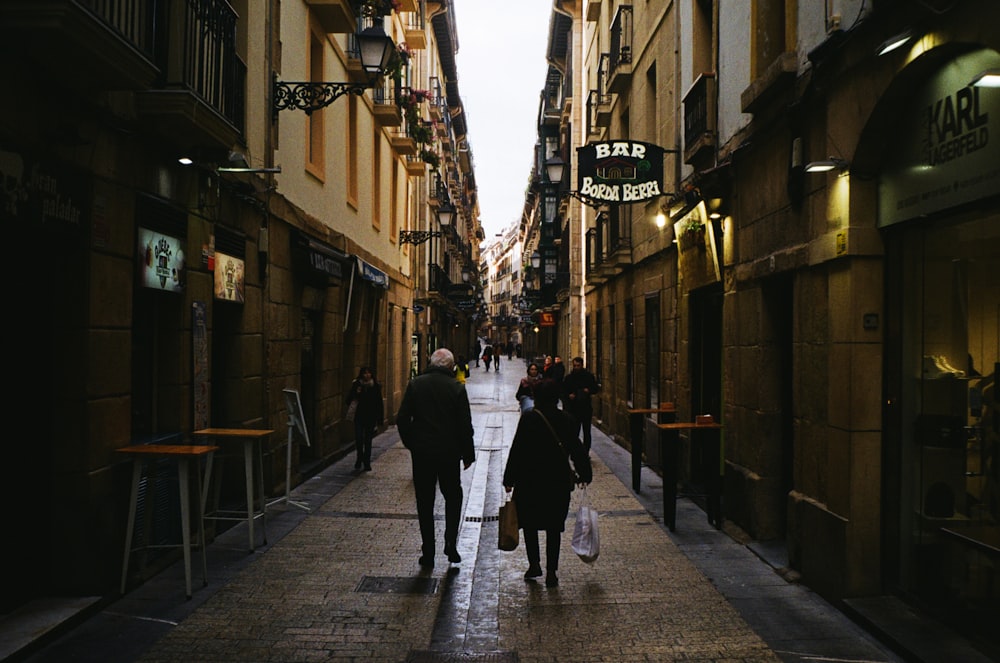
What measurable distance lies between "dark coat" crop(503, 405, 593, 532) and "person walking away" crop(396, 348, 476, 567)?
561 millimetres

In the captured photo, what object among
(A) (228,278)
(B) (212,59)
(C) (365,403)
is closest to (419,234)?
(C) (365,403)

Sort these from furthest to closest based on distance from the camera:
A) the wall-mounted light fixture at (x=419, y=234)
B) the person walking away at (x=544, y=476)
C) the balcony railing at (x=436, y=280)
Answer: the balcony railing at (x=436, y=280)
the wall-mounted light fixture at (x=419, y=234)
the person walking away at (x=544, y=476)

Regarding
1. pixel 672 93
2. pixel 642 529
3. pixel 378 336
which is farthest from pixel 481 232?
pixel 642 529

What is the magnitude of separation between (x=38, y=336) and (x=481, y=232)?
69.6 meters

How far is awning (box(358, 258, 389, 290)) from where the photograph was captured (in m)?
15.3

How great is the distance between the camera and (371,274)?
16172 millimetres

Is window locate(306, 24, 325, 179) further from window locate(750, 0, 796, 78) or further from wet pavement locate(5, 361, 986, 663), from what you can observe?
window locate(750, 0, 796, 78)

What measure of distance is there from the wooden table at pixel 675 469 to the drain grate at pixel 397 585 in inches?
122

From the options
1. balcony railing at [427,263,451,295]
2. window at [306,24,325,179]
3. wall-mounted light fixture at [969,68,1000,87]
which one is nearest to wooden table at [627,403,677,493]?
window at [306,24,325,179]

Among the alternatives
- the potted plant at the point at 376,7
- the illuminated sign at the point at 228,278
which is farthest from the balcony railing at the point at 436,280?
the illuminated sign at the point at 228,278

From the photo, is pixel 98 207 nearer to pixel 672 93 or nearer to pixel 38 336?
pixel 38 336

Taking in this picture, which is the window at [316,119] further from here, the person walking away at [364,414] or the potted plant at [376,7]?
the person walking away at [364,414]

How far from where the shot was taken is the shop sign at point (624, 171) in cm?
1146

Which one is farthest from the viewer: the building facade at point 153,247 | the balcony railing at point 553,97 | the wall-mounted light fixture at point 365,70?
the balcony railing at point 553,97
